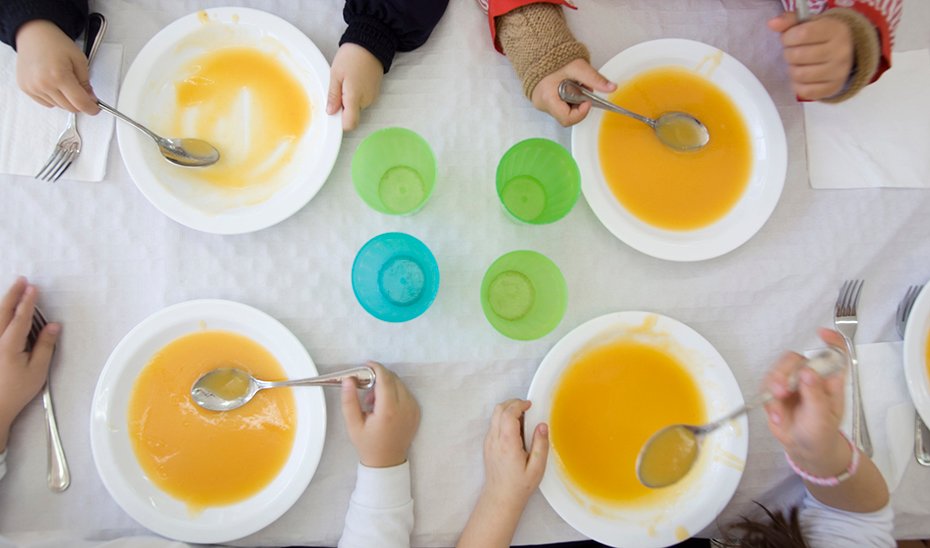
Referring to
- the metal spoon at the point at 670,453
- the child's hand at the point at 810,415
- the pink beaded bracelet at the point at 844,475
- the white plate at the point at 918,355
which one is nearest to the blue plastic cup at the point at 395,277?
the metal spoon at the point at 670,453

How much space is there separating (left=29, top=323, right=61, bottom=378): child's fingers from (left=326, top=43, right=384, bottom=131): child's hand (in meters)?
0.50

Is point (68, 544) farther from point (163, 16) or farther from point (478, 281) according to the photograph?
point (163, 16)

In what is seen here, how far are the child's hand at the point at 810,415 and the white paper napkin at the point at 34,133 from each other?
3.24 ft

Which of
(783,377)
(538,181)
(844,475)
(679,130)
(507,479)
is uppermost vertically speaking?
(679,130)

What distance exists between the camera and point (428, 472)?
0.83 meters

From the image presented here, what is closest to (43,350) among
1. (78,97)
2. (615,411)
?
(78,97)

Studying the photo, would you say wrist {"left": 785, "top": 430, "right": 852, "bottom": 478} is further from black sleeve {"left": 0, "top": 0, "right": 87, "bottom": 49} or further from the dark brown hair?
black sleeve {"left": 0, "top": 0, "right": 87, "bottom": 49}

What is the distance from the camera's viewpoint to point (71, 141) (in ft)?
2.74

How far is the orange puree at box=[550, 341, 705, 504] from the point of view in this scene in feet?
2.64

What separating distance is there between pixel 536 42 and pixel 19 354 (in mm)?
847

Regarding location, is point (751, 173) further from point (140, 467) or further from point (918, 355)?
point (140, 467)

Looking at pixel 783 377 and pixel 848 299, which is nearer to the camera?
pixel 783 377

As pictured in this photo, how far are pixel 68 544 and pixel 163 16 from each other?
0.77 metres

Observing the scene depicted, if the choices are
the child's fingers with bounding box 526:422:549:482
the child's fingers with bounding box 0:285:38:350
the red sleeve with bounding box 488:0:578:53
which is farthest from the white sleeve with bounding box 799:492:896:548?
the child's fingers with bounding box 0:285:38:350
